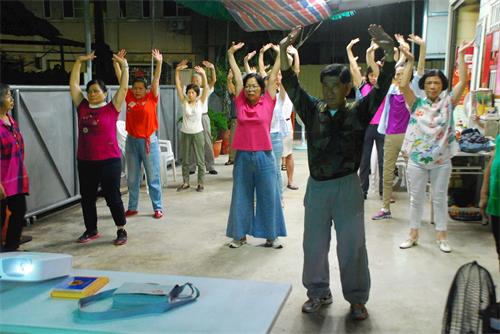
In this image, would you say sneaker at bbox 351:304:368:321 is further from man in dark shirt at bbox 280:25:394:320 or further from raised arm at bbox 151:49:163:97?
raised arm at bbox 151:49:163:97

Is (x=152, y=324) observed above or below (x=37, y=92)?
below

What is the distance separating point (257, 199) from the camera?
14.7ft

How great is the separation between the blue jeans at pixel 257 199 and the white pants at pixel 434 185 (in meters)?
1.22

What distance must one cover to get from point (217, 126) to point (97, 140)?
19.7ft

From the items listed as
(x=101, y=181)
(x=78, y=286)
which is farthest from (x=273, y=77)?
(x=78, y=286)

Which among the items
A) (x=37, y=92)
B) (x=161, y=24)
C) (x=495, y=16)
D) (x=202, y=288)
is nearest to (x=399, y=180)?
(x=495, y=16)

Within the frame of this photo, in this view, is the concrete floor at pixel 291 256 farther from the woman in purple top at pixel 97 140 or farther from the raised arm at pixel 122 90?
the raised arm at pixel 122 90

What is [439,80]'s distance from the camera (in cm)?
415

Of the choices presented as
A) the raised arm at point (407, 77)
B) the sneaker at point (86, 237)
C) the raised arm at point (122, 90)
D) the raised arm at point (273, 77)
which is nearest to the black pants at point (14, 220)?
the sneaker at point (86, 237)

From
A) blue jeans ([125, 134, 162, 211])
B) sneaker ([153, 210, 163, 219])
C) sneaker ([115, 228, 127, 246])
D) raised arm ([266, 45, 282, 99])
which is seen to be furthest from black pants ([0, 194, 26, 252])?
raised arm ([266, 45, 282, 99])

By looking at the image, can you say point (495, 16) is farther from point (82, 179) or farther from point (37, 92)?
point (37, 92)

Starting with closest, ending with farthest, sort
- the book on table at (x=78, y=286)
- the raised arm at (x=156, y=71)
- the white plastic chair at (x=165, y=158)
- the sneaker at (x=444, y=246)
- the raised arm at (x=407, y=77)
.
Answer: the book on table at (x=78, y=286)
the raised arm at (x=407, y=77)
the sneaker at (x=444, y=246)
the raised arm at (x=156, y=71)
the white plastic chair at (x=165, y=158)

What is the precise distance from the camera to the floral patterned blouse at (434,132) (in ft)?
13.9

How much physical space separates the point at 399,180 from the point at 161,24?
1261 centimetres
